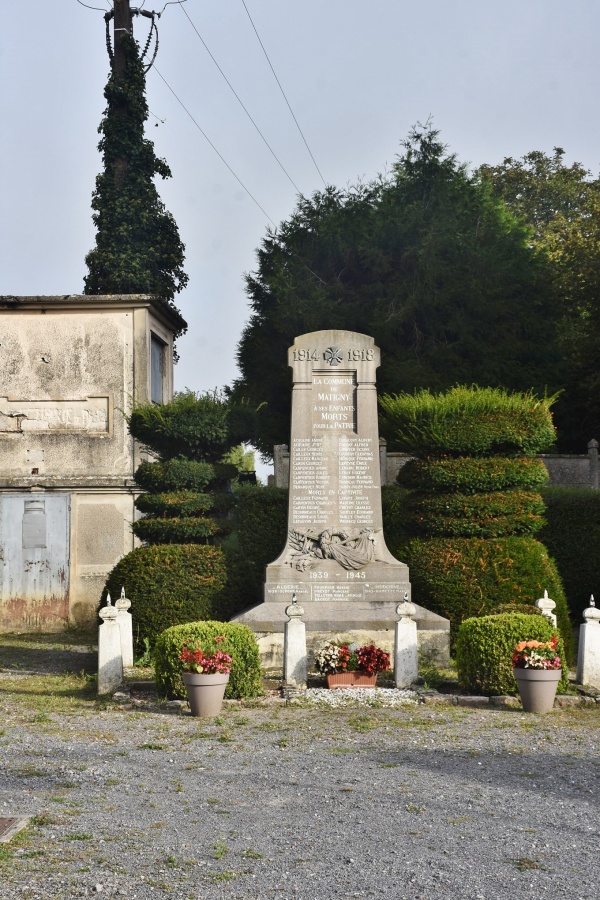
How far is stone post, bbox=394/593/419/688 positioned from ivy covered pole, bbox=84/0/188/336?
55.8ft

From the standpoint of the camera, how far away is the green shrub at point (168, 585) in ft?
48.7

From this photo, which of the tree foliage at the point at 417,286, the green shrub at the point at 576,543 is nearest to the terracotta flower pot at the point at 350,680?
the green shrub at the point at 576,543

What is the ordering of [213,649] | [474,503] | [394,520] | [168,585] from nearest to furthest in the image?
1. [213,649]
2. [168,585]
3. [474,503]
4. [394,520]

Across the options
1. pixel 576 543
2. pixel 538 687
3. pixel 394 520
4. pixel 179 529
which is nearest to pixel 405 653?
pixel 538 687

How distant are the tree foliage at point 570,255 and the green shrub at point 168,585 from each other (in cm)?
1718

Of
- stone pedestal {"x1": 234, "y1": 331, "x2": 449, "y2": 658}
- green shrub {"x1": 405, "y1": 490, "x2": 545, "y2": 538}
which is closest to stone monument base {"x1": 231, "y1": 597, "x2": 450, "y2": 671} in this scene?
stone pedestal {"x1": 234, "y1": 331, "x2": 449, "y2": 658}

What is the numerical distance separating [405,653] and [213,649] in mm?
2389

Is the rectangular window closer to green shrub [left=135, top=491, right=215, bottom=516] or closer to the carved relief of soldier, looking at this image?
green shrub [left=135, top=491, right=215, bottom=516]

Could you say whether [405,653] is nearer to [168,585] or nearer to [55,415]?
[168,585]

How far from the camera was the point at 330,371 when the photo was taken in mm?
15180

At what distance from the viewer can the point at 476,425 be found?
15359mm

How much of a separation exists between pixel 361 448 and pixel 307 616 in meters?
2.52

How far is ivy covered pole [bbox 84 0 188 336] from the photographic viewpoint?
89.4 feet

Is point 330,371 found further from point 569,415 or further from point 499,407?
point 569,415
